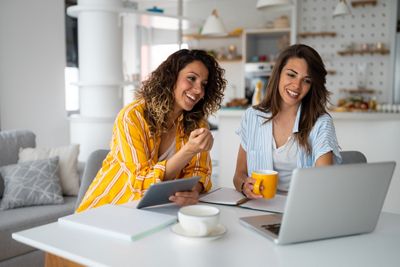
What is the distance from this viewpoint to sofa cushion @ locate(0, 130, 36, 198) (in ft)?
9.50

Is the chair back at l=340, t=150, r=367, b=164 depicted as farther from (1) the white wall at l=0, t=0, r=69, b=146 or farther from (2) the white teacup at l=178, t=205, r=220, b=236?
(1) the white wall at l=0, t=0, r=69, b=146

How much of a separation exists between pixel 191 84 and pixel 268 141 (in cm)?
42

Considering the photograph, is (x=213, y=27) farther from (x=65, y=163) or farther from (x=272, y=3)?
(x=65, y=163)

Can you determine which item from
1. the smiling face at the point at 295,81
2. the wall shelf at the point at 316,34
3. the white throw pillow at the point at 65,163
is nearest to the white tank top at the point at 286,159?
the smiling face at the point at 295,81

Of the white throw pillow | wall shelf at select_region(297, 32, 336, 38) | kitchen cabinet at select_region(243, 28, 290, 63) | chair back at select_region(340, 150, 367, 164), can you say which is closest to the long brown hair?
chair back at select_region(340, 150, 367, 164)

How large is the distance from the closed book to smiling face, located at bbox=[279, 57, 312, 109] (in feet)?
2.98

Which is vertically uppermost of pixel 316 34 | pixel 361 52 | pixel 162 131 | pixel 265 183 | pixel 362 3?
pixel 362 3

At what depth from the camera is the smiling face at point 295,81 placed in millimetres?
1800

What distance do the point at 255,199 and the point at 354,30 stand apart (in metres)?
5.59

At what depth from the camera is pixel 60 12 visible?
14.9ft

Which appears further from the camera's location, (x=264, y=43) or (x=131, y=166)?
(x=264, y=43)

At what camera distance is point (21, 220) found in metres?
2.47

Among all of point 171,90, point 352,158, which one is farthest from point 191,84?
point 352,158

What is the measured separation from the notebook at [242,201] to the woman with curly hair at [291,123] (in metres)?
0.22
